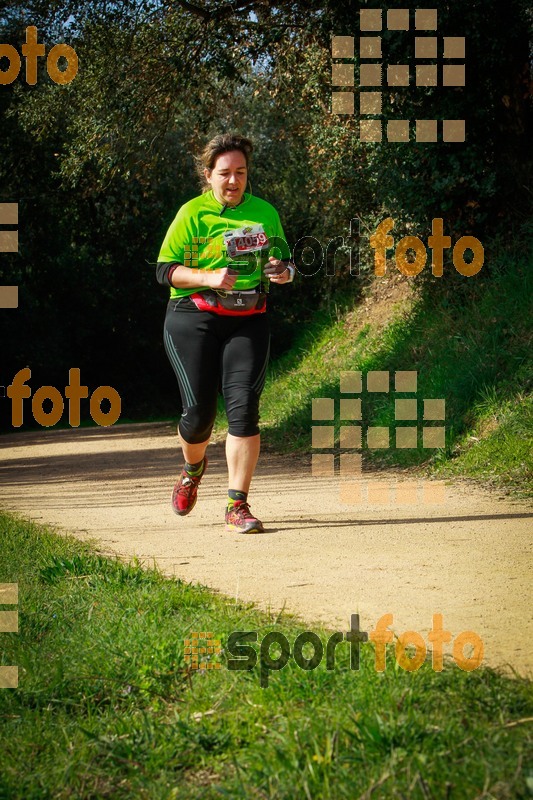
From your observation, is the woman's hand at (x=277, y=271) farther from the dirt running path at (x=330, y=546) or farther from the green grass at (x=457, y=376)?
the green grass at (x=457, y=376)

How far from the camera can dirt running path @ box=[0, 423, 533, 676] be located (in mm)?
3834

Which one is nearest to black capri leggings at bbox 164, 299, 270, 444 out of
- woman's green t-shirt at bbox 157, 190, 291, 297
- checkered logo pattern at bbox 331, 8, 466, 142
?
woman's green t-shirt at bbox 157, 190, 291, 297

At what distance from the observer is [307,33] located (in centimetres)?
1266

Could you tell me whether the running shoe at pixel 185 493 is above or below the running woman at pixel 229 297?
below

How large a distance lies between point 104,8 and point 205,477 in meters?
7.21

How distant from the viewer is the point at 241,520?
18.8 feet

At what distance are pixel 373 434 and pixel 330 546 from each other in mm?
4297

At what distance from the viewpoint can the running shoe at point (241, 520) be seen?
5711mm

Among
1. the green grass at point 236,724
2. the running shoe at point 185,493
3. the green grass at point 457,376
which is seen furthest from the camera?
the green grass at point 457,376

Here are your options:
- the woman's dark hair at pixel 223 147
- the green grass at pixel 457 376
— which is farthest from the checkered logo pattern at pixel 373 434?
the woman's dark hair at pixel 223 147

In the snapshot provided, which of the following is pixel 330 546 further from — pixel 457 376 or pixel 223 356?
pixel 457 376

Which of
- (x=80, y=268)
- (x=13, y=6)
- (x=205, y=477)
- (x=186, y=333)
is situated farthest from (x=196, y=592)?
(x=80, y=268)

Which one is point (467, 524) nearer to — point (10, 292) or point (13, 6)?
point (13, 6)

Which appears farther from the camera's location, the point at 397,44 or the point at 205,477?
the point at 397,44
